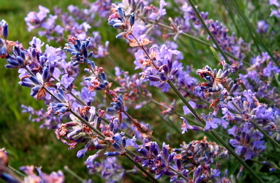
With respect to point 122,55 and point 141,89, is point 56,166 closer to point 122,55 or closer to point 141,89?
point 141,89

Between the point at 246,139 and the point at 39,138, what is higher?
the point at 39,138

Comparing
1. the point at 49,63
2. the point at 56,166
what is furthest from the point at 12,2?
the point at 49,63

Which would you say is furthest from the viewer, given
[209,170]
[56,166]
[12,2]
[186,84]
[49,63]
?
[12,2]

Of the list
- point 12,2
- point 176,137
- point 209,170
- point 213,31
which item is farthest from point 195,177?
point 12,2

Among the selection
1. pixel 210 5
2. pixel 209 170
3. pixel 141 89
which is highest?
pixel 210 5

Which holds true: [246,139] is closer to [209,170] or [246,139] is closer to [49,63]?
[209,170]

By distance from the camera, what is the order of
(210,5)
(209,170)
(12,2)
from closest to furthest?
(209,170), (210,5), (12,2)

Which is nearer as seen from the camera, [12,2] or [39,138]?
[39,138]

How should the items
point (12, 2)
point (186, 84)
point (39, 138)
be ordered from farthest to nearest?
1. point (12, 2)
2. point (39, 138)
3. point (186, 84)

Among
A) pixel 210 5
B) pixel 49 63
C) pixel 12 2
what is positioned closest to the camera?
pixel 49 63
